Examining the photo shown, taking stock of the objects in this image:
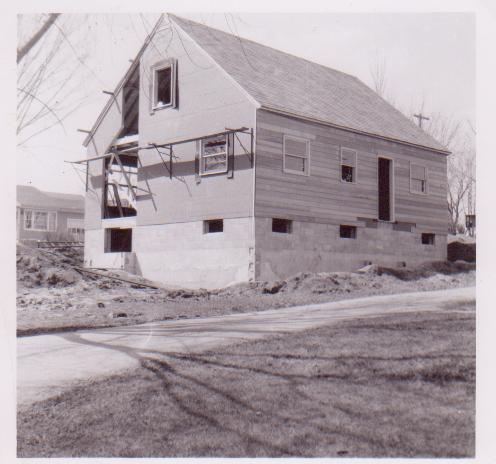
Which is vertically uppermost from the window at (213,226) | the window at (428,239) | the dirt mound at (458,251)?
the window at (213,226)

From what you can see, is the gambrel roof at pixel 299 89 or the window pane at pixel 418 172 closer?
the gambrel roof at pixel 299 89

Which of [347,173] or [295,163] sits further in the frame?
[347,173]

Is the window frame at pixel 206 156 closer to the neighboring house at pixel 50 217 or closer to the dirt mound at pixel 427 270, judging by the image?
the dirt mound at pixel 427 270

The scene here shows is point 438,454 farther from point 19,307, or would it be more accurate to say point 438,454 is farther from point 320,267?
point 320,267

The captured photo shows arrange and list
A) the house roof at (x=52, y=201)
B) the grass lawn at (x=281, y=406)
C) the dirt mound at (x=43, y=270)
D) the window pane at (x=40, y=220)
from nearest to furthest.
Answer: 1. the grass lawn at (x=281, y=406)
2. the dirt mound at (x=43, y=270)
3. the house roof at (x=52, y=201)
4. the window pane at (x=40, y=220)

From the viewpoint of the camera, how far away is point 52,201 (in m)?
42.2

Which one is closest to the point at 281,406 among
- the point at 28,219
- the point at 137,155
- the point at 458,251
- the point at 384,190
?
the point at 137,155

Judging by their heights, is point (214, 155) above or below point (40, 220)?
above

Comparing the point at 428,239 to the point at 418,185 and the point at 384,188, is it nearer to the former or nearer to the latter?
the point at 418,185

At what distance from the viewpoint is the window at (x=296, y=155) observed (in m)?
19.8

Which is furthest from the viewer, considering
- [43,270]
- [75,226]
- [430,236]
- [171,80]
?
[75,226]

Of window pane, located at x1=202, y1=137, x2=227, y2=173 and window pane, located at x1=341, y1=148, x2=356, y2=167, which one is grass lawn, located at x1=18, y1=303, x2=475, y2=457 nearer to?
window pane, located at x1=202, y1=137, x2=227, y2=173

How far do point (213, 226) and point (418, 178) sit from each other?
28.2ft

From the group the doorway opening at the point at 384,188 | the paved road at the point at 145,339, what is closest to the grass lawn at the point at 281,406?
the paved road at the point at 145,339
